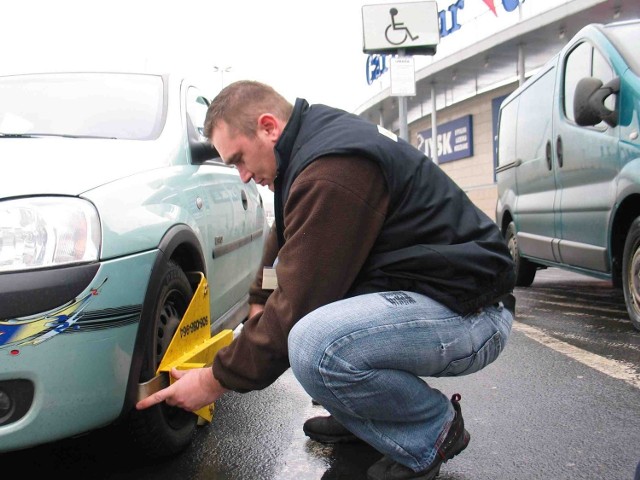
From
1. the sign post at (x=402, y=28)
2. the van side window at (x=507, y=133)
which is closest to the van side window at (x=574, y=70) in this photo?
the van side window at (x=507, y=133)

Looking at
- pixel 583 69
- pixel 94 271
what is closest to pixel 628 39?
pixel 583 69

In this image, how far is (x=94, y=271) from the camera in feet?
5.41

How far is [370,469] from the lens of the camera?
187 centimetres

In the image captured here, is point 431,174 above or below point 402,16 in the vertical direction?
below

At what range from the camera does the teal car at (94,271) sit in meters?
1.58

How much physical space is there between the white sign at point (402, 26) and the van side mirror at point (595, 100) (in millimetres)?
5056

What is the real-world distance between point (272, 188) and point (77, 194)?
56 cm

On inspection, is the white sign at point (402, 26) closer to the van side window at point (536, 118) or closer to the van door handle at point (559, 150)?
the van side window at point (536, 118)

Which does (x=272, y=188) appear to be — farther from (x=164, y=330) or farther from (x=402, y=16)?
(x=402, y=16)

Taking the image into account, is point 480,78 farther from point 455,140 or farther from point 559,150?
point 559,150

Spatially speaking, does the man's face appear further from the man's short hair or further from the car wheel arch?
the car wheel arch

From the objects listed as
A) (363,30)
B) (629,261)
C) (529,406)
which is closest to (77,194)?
(529,406)

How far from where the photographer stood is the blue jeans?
1690 mm

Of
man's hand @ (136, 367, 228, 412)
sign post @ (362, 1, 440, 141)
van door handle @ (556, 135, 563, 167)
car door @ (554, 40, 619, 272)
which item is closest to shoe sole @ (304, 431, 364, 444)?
man's hand @ (136, 367, 228, 412)
